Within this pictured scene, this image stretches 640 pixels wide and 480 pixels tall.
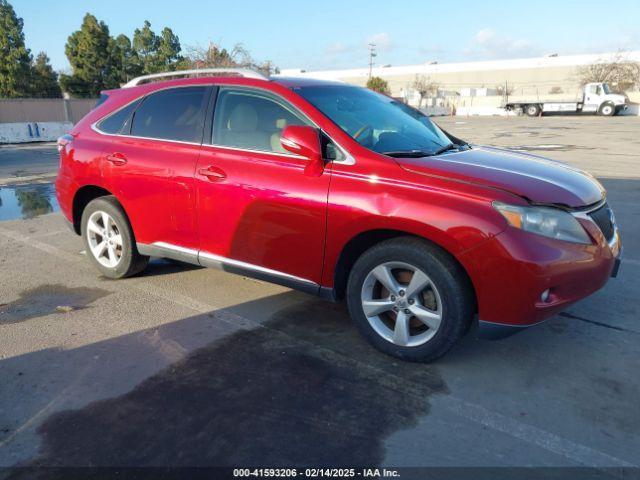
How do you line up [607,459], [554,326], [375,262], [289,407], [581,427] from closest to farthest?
[607,459]
[581,427]
[289,407]
[375,262]
[554,326]

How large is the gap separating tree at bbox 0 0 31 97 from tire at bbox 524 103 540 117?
4187 centimetres

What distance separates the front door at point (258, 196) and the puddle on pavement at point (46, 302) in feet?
4.01

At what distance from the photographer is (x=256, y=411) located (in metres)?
2.82

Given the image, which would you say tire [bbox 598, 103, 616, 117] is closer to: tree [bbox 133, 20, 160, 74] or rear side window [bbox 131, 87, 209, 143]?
tree [bbox 133, 20, 160, 74]

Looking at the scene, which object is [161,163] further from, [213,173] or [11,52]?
[11,52]

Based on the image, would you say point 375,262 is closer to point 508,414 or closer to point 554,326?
point 508,414

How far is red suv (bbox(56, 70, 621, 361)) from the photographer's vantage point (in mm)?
2943

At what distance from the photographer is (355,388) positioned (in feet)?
9.95

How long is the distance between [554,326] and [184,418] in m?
2.73

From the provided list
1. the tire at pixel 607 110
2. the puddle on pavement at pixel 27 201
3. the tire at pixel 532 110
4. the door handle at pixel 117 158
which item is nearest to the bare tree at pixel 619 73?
the tire at pixel 532 110

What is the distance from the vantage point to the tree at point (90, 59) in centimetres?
4416

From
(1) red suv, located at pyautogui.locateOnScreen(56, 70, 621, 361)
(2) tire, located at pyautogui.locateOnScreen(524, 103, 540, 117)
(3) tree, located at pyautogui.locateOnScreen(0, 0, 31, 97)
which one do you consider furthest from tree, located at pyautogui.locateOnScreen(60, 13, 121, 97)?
(1) red suv, located at pyautogui.locateOnScreen(56, 70, 621, 361)

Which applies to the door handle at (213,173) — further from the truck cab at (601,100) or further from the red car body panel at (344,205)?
the truck cab at (601,100)

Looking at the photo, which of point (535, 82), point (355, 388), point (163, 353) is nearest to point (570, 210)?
point (355, 388)
